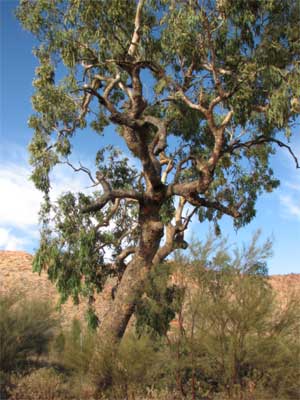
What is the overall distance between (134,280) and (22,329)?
3.52 m

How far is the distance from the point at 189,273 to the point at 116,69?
25.2 feet

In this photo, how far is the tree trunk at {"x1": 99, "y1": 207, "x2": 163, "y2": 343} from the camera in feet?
45.1

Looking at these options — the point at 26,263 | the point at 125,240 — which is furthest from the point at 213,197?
the point at 26,263

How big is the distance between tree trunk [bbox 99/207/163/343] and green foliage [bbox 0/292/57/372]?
233 cm

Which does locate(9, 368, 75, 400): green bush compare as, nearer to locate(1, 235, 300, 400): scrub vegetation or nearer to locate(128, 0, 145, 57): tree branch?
locate(1, 235, 300, 400): scrub vegetation

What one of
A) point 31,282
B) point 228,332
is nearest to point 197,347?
point 228,332

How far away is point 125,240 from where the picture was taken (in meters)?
18.5

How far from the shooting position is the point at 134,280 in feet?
45.8

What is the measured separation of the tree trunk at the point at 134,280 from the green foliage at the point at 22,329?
7.64ft

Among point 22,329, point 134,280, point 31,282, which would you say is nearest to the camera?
point 134,280

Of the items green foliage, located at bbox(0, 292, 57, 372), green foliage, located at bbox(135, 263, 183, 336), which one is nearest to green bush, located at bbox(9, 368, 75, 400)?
green foliage, located at bbox(0, 292, 57, 372)

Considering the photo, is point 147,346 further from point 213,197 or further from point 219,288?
point 213,197

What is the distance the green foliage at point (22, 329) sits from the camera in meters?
14.1

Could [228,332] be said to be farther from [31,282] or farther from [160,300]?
[31,282]
